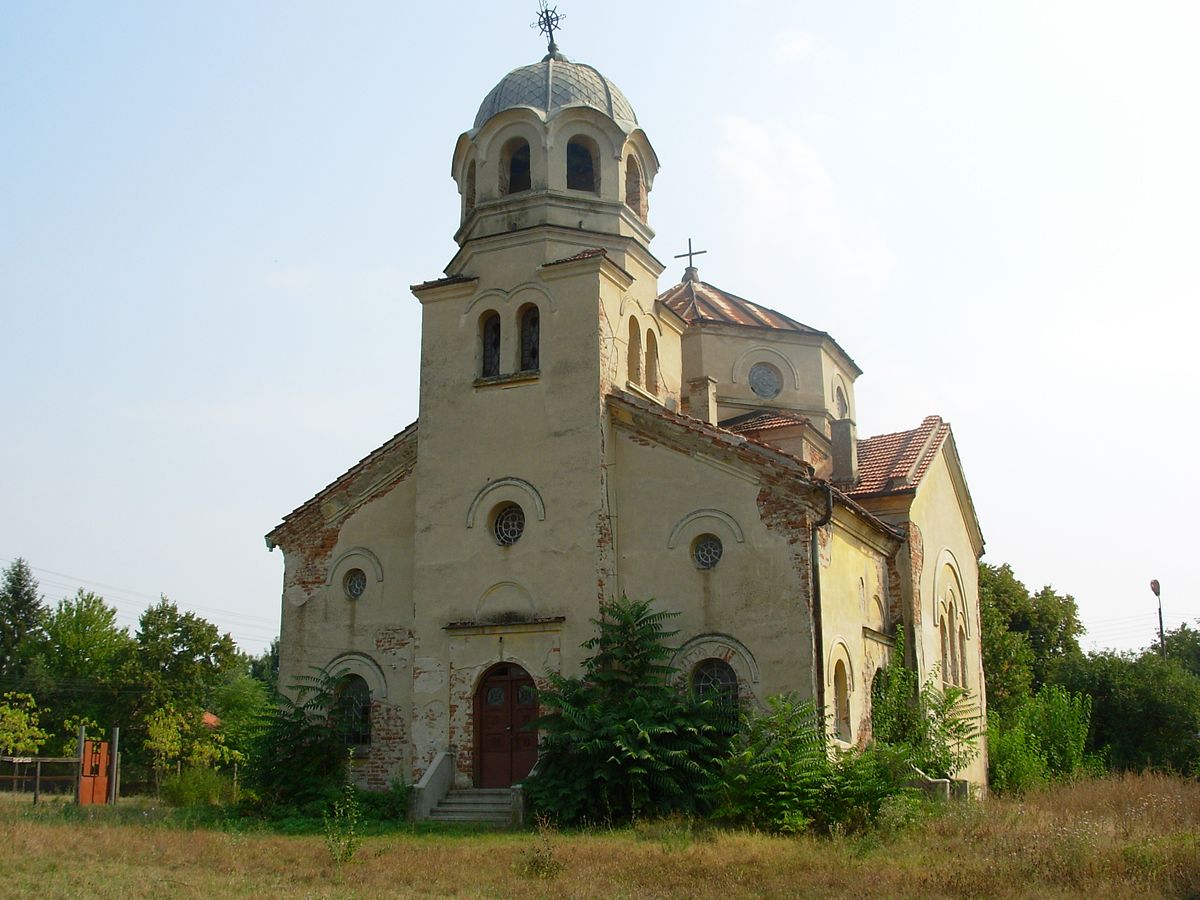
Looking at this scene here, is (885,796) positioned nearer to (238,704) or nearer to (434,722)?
(434,722)

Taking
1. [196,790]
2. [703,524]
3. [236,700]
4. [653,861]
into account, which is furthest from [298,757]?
[236,700]

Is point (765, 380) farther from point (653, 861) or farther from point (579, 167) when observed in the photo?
point (653, 861)

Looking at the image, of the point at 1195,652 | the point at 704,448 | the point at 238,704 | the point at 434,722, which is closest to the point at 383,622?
the point at 434,722

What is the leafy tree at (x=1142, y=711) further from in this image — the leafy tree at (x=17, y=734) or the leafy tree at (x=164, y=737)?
the leafy tree at (x=17, y=734)

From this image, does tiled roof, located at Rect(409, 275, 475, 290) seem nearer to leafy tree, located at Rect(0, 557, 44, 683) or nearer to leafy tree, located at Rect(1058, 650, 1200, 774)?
leafy tree, located at Rect(1058, 650, 1200, 774)

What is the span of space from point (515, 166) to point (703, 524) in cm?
888

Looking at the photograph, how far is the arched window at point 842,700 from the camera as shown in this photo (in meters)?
21.0

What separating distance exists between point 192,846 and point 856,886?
8986 mm

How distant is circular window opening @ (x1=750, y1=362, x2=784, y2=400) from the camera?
30.2 m

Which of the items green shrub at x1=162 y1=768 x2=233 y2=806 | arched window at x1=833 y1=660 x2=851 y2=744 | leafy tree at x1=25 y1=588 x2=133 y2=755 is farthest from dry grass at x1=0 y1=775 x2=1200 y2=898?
leafy tree at x1=25 y1=588 x2=133 y2=755

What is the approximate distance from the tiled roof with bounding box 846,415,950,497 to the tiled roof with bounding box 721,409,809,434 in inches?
66.6

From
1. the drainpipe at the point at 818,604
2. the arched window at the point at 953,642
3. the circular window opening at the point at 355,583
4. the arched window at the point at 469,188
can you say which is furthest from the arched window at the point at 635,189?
the arched window at the point at 953,642

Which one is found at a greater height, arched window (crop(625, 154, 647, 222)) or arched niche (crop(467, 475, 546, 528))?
arched window (crop(625, 154, 647, 222))

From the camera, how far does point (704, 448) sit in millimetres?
21406
